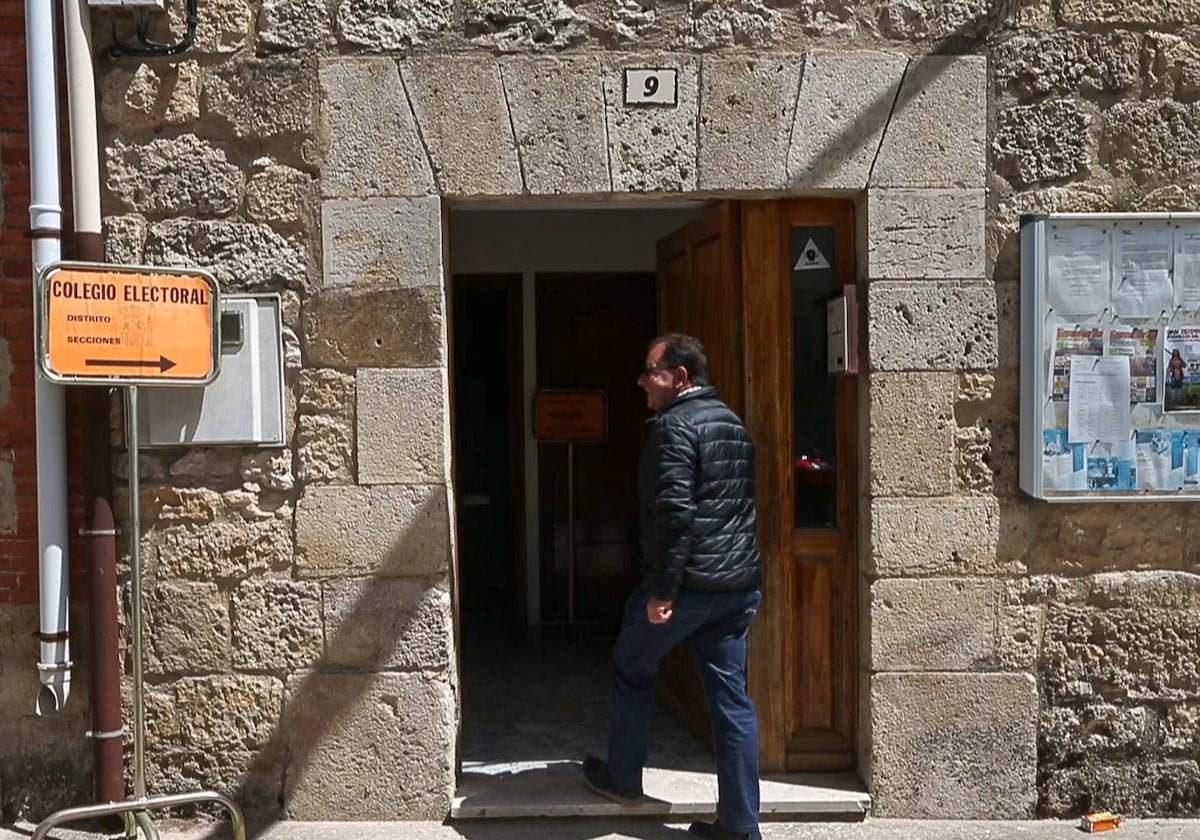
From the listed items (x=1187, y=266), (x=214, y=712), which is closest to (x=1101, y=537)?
(x=1187, y=266)

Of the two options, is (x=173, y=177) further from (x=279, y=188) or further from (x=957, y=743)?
(x=957, y=743)

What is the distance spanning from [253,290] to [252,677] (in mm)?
1442

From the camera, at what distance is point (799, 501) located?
4547 mm

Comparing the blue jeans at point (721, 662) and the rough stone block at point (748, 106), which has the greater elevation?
the rough stone block at point (748, 106)

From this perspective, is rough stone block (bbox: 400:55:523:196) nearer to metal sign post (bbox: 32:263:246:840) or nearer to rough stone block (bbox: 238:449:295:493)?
metal sign post (bbox: 32:263:246:840)

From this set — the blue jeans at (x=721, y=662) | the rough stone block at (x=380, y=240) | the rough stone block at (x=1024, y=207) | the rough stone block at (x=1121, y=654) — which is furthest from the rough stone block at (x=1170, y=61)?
the rough stone block at (x=380, y=240)

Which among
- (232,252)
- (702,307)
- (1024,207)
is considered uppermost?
(1024,207)

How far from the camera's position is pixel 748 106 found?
426cm

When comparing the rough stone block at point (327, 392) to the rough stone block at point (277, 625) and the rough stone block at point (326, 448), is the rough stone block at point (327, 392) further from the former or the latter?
the rough stone block at point (277, 625)

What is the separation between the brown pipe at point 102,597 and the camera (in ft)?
13.8

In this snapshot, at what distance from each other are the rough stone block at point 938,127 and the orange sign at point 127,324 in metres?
2.49

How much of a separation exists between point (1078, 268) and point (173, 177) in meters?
3.34

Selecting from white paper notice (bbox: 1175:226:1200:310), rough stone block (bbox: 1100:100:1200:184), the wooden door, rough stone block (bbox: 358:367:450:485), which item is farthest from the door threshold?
rough stone block (bbox: 1100:100:1200:184)

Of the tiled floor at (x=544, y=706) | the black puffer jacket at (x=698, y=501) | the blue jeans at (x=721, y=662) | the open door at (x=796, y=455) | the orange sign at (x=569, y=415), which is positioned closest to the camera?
the black puffer jacket at (x=698, y=501)
